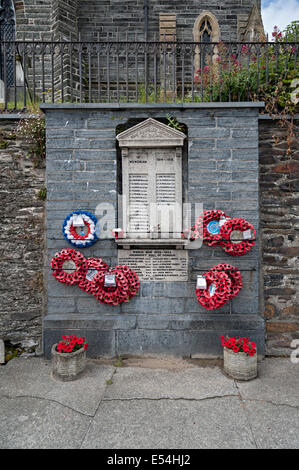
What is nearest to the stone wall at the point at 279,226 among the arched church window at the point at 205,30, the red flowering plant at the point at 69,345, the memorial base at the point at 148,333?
the memorial base at the point at 148,333

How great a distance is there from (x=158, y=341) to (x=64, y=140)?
338cm

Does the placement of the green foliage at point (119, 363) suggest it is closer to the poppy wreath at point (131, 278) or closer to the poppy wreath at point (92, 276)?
the poppy wreath at point (92, 276)

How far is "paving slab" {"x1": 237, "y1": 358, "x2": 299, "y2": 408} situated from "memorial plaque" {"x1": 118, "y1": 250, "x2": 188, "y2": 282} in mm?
1630

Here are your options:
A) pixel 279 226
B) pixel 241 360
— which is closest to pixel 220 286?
pixel 241 360

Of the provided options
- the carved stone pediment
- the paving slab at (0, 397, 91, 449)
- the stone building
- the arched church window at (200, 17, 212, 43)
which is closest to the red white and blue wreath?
the carved stone pediment

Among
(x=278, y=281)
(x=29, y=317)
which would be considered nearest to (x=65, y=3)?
(x=29, y=317)

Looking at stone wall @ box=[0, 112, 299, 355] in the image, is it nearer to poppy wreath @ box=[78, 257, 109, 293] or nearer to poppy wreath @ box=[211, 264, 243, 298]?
poppy wreath @ box=[211, 264, 243, 298]

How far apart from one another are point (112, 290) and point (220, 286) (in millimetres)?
1582

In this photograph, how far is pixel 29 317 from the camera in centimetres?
462

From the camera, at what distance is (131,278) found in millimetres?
4355

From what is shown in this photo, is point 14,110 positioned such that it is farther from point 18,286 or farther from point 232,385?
point 232,385

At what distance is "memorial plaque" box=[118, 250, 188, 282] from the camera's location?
444cm

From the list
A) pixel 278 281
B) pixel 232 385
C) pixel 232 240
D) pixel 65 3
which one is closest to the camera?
pixel 232 385

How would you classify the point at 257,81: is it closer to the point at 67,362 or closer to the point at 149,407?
the point at 149,407
